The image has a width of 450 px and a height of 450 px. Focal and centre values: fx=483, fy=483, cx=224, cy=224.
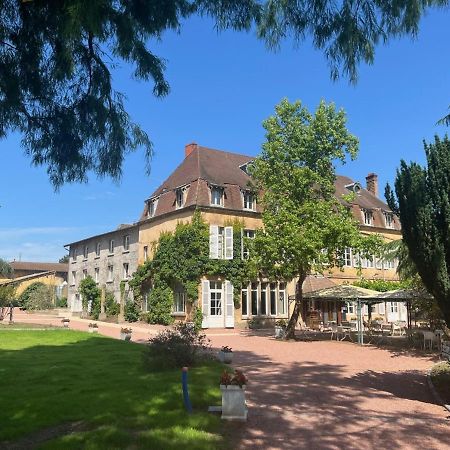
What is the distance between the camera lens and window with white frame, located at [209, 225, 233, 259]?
2855 cm

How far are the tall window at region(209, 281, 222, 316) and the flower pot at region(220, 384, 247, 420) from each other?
68.4ft

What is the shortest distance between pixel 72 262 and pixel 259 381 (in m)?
36.6

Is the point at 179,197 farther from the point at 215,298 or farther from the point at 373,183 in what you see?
the point at 373,183

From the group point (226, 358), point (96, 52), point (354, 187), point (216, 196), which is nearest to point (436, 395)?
point (226, 358)

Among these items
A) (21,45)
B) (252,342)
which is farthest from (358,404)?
(252,342)

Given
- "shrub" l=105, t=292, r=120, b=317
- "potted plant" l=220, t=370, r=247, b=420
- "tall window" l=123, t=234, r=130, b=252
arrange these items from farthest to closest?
"tall window" l=123, t=234, r=130, b=252, "shrub" l=105, t=292, r=120, b=317, "potted plant" l=220, t=370, r=247, b=420

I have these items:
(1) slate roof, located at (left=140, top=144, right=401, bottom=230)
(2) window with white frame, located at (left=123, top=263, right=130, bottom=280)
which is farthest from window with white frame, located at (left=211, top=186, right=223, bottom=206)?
(2) window with white frame, located at (left=123, top=263, right=130, bottom=280)

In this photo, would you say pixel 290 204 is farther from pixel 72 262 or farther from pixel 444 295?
pixel 72 262

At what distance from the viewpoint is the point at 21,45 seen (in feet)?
17.0

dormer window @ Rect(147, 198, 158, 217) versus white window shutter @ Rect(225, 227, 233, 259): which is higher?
dormer window @ Rect(147, 198, 158, 217)

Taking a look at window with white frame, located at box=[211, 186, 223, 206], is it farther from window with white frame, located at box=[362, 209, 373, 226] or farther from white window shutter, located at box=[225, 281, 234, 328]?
window with white frame, located at box=[362, 209, 373, 226]

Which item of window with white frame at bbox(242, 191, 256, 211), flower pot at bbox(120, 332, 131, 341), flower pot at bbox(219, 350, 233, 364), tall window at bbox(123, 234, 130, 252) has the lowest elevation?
flower pot at bbox(219, 350, 233, 364)

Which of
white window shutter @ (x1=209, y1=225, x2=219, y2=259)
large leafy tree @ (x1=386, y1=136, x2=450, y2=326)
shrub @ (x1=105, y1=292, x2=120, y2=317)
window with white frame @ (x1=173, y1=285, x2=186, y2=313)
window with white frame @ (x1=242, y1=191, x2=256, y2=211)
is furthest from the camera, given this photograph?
shrub @ (x1=105, y1=292, x2=120, y2=317)

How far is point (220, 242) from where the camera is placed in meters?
29.2
